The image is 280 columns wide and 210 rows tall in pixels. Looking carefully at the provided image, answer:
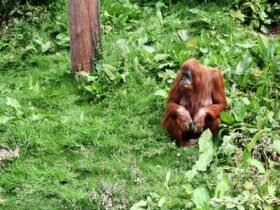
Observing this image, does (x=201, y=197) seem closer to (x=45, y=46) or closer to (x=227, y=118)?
(x=227, y=118)

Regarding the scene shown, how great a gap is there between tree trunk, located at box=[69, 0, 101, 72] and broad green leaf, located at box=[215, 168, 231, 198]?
2.46 meters

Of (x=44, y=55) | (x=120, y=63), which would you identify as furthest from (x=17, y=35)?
(x=120, y=63)

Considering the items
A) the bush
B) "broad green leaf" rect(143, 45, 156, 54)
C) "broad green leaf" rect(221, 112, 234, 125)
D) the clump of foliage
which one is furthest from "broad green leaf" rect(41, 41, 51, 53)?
"broad green leaf" rect(221, 112, 234, 125)

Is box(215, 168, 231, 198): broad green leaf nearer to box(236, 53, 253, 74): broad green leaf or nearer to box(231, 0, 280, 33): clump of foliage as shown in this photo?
box(236, 53, 253, 74): broad green leaf

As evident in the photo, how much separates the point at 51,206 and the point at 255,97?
6.54 feet

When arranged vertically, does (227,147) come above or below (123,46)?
below

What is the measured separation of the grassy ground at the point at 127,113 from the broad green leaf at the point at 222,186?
0.05ft

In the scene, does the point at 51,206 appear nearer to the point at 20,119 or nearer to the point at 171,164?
the point at 171,164

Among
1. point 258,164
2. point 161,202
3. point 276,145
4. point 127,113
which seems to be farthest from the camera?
point 127,113

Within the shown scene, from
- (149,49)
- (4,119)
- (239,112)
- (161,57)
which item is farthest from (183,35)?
(4,119)

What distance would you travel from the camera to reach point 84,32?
6.23 metres

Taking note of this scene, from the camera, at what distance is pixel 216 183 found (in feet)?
14.3

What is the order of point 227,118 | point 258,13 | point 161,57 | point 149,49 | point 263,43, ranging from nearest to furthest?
point 227,118, point 263,43, point 161,57, point 149,49, point 258,13

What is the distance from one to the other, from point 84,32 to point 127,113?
3.58 ft
